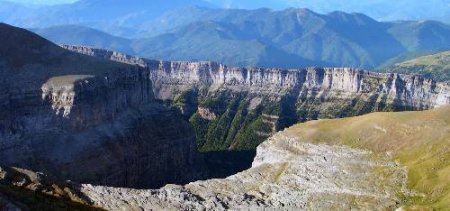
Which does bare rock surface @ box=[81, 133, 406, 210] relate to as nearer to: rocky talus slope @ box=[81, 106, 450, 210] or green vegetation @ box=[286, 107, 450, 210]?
rocky talus slope @ box=[81, 106, 450, 210]

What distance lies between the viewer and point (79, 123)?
→ 16375cm

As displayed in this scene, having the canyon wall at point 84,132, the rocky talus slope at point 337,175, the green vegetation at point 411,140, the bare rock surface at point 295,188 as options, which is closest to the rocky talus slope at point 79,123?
the canyon wall at point 84,132

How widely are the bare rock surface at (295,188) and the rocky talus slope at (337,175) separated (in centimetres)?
15

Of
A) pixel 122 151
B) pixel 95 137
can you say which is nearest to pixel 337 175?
pixel 122 151

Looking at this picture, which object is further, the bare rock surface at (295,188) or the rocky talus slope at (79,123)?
the rocky talus slope at (79,123)

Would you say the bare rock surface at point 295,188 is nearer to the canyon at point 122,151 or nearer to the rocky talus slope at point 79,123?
the canyon at point 122,151

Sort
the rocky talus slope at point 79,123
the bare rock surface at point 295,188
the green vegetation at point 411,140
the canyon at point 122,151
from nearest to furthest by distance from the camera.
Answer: the bare rock surface at point 295,188 → the green vegetation at point 411,140 → the canyon at point 122,151 → the rocky talus slope at point 79,123

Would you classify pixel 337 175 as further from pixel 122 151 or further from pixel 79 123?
pixel 79 123

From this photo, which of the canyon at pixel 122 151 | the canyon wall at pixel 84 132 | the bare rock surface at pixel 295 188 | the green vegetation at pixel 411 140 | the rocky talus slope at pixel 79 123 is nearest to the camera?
the bare rock surface at pixel 295 188

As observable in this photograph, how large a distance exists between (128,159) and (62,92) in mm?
25035

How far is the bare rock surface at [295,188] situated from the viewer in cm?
9894

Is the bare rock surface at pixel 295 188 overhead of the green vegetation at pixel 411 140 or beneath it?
beneath

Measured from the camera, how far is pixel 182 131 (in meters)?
198

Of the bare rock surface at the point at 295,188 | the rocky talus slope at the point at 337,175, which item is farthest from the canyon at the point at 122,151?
the rocky talus slope at the point at 337,175
